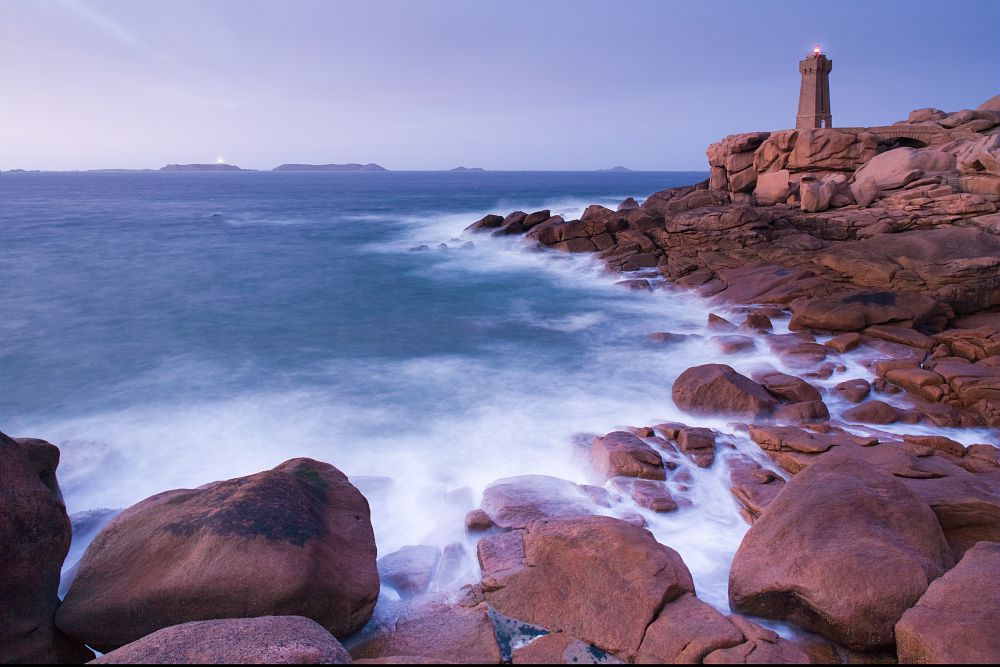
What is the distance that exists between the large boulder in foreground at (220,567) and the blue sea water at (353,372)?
1691 mm

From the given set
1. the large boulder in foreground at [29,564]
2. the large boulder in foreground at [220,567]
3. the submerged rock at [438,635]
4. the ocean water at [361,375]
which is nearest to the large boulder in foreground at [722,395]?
the ocean water at [361,375]

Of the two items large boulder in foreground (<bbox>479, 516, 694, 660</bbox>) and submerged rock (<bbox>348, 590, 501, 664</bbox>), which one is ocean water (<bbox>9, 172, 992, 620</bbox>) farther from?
large boulder in foreground (<bbox>479, 516, 694, 660</bbox>)

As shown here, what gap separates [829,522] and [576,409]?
16.6 feet

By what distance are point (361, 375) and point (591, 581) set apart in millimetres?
7519

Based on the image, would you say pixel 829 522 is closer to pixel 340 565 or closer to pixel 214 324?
pixel 340 565

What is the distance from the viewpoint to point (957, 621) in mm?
3775

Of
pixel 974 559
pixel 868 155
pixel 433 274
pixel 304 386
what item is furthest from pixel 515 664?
pixel 868 155

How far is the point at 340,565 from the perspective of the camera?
15.1 ft

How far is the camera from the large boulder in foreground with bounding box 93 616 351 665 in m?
3.22

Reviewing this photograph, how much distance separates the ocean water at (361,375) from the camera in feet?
24.5

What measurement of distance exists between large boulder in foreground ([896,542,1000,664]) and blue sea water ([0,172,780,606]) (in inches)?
58.3

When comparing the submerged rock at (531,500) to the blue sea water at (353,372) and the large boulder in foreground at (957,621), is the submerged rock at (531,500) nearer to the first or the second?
the blue sea water at (353,372)

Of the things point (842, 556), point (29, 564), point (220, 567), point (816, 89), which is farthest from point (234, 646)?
point (816, 89)

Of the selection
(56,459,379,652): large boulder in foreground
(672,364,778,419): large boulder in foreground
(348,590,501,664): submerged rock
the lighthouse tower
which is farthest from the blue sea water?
the lighthouse tower
